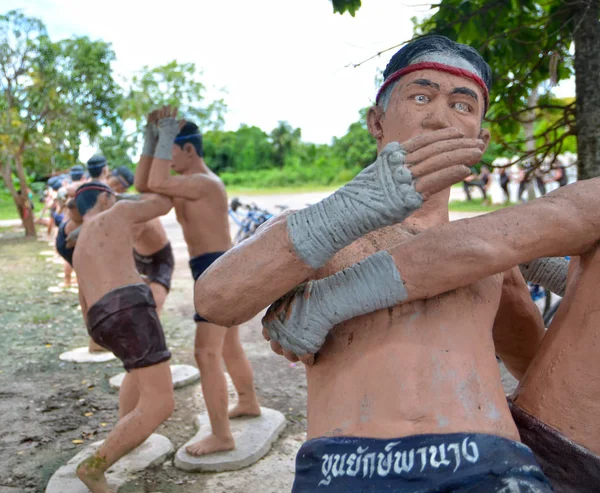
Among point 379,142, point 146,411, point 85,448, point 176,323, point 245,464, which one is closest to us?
point 379,142

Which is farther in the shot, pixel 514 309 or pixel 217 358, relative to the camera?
pixel 217 358

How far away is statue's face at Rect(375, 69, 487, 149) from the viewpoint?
1.71 m

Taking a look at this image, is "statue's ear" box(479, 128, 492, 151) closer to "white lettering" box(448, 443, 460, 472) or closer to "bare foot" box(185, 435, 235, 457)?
"white lettering" box(448, 443, 460, 472)

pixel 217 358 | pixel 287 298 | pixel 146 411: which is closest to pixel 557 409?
pixel 287 298

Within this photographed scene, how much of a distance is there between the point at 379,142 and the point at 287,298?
0.56m

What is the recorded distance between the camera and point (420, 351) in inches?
60.9

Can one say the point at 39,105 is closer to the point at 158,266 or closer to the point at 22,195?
the point at 22,195

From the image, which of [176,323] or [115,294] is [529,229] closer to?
[115,294]

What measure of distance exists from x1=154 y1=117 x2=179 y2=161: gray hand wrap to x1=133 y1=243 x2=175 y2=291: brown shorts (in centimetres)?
148

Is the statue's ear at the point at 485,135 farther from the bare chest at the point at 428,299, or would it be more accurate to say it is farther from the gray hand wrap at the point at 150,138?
the gray hand wrap at the point at 150,138

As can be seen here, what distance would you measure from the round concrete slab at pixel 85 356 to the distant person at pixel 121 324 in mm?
2622

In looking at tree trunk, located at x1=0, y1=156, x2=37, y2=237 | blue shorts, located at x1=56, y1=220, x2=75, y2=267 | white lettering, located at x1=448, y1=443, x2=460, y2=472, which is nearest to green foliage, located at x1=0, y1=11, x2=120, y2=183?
tree trunk, located at x1=0, y1=156, x2=37, y2=237

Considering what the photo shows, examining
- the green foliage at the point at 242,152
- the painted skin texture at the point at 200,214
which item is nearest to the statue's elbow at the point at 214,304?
the painted skin texture at the point at 200,214

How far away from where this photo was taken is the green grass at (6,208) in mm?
26578
